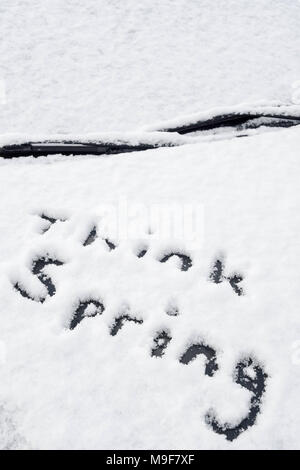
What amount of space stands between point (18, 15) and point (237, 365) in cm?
143

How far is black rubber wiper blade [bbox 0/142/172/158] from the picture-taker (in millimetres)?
1188

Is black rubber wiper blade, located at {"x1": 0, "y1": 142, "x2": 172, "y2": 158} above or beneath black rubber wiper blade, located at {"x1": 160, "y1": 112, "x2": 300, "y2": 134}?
beneath

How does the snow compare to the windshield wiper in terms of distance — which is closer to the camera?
the snow

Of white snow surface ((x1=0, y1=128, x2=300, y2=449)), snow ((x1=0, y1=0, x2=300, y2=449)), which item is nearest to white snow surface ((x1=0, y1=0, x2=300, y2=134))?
snow ((x1=0, y1=0, x2=300, y2=449))

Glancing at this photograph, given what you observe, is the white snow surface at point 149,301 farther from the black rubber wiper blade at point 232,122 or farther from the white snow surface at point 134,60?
the white snow surface at point 134,60

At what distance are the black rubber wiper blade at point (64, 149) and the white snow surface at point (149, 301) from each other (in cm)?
2

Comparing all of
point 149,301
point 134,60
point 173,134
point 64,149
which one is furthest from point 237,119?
point 149,301

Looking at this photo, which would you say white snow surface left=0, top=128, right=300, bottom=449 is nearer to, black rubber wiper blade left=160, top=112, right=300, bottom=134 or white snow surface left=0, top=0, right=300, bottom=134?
black rubber wiper blade left=160, top=112, right=300, bottom=134

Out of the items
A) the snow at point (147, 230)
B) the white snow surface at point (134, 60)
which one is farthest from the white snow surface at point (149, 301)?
the white snow surface at point (134, 60)

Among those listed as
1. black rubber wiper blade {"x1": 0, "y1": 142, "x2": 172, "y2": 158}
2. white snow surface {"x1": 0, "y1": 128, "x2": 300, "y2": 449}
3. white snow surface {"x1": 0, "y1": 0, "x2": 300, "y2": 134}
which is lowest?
white snow surface {"x1": 0, "y1": 128, "x2": 300, "y2": 449}

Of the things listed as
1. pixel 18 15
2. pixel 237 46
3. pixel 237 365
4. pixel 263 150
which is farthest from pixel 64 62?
pixel 237 365

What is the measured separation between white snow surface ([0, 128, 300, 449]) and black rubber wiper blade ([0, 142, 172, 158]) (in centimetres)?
2

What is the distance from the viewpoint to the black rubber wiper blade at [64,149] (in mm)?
1188

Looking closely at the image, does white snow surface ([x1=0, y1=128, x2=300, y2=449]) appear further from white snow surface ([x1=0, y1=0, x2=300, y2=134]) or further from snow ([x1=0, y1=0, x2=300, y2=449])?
white snow surface ([x1=0, y1=0, x2=300, y2=134])
